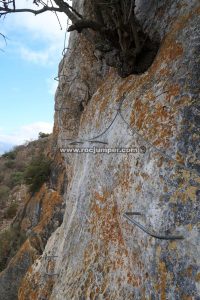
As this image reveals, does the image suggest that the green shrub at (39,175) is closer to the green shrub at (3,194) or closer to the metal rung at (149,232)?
the green shrub at (3,194)

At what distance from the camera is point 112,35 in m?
4.55

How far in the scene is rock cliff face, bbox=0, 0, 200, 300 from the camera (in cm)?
313

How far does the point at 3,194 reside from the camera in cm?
2134

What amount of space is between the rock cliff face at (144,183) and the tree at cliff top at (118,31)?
0.19 meters

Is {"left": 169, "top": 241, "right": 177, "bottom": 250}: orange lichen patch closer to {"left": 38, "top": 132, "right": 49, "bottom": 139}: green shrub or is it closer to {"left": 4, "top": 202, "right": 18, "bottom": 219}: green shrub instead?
{"left": 4, "top": 202, "right": 18, "bottom": 219}: green shrub

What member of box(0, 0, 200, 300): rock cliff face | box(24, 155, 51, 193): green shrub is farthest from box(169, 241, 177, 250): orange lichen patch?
box(24, 155, 51, 193): green shrub

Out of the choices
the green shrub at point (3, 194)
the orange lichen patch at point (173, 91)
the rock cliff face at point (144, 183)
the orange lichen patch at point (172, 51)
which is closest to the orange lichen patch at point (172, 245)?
the rock cliff face at point (144, 183)

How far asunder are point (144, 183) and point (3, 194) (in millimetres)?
19061

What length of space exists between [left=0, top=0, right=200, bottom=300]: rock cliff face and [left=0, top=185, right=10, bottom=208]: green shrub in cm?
1505

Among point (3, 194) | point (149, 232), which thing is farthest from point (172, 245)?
point (3, 194)

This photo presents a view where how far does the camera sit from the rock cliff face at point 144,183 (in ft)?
10.3

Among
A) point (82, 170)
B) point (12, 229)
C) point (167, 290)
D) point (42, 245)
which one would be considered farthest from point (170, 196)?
point (12, 229)

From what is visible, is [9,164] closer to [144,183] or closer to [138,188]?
[138,188]

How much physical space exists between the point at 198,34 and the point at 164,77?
63 cm
